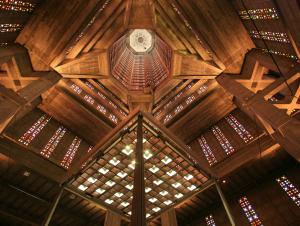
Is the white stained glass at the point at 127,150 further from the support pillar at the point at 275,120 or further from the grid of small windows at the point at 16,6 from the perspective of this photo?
the grid of small windows at the point at 16,6

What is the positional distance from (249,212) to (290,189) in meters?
3.08

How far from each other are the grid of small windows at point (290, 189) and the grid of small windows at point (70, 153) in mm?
14938

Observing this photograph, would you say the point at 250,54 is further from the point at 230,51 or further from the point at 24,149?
the point at 24,149

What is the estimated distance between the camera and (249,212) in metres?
15.7

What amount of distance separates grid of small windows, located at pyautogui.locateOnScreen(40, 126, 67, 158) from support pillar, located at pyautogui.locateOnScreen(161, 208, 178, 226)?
9.15m

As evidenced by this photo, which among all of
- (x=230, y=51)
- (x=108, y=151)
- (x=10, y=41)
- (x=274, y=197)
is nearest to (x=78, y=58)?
(x=10, y=41)

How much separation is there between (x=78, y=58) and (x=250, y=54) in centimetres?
1268

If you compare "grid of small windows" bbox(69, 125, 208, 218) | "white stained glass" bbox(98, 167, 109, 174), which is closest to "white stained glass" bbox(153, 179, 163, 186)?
"grid of small windows" bbox(69, 125, 208, 218)

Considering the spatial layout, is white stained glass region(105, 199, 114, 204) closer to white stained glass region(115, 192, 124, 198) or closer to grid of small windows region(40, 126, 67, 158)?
white stained glass region(115, 192, 124, 198)

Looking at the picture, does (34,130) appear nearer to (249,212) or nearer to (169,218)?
(169,218)

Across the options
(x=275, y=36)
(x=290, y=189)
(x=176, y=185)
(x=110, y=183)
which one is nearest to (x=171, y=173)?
(x=176, y=185)

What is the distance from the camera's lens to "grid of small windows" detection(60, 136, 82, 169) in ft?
55.6

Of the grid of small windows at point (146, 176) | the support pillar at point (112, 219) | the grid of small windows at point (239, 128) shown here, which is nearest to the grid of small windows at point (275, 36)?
the grid of small windows at point (239, 128)

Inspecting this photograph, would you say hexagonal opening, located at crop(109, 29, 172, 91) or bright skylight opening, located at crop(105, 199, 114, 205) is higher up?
hexagonal opening, located at crop(109, 29, 172, 91)
